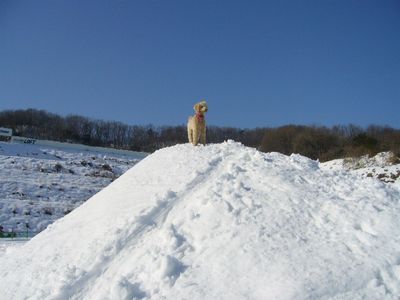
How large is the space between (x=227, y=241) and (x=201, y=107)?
14.4 ft

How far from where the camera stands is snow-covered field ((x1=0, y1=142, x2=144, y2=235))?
16.7 m

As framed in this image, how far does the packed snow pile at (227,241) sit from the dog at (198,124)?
1.56 m

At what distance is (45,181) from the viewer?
21.8 m

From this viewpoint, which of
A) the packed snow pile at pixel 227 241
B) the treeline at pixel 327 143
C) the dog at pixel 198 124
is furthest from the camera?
the treeline at pixel 327 143

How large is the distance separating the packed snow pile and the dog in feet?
5.12

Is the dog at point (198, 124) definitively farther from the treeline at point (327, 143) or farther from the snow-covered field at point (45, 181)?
the treeline at point (327, 143)

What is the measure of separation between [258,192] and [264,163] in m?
1.17

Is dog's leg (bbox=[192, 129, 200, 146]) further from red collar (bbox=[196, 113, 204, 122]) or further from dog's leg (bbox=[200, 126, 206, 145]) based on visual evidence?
red collar (bbox=[196, 113, 204, 122])

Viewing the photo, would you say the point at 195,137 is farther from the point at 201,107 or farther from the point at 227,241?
the point at 227,241

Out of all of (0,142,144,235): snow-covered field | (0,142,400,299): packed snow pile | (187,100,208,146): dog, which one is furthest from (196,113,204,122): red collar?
(0,142,144,235): snow-covered field

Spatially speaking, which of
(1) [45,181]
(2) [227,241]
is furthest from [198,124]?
(1) [45,181]

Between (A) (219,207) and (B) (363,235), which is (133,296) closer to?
(A) (219,207)

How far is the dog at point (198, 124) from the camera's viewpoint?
915cm

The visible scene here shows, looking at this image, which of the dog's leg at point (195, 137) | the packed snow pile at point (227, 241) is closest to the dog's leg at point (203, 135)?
the dog's leg at point (195, 137)
